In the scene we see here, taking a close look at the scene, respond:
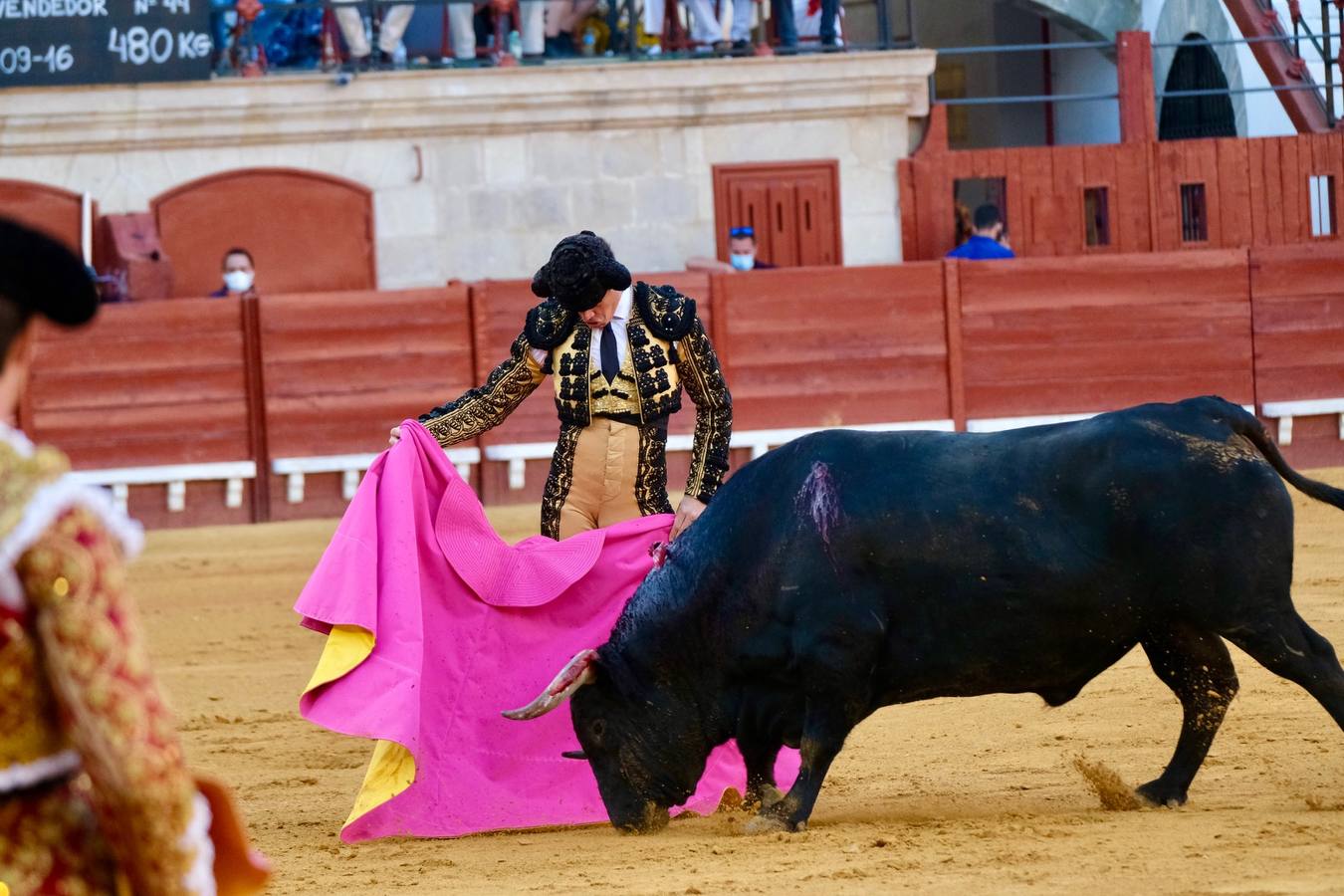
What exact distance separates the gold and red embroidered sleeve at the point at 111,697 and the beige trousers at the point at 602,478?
2.69 metres

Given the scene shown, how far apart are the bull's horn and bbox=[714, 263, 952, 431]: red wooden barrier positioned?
21.1 feet

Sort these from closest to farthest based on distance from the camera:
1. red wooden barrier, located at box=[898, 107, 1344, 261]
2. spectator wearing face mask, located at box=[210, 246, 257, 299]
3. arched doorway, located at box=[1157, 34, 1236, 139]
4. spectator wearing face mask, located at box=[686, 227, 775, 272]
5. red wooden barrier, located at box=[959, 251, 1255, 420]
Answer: red wooden barrier, located at box=[959, 251, 1255, 420], spectator wearing face mask, located at box=[210, 246, 257, 299], spectator wearing face mask, located at box=[686, 227, 775, 272], red wooden barrier, located at box=[898, 107, 1344, 261], arched doorway, located at box=[1157, 34, 1236, 139]

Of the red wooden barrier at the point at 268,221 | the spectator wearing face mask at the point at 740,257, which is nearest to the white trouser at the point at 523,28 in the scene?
the red wooden barrier at the point at 268,221

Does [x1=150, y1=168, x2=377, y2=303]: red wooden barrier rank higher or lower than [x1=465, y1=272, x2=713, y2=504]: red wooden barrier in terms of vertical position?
higher

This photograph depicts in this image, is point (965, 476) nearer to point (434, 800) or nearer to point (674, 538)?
point (674, 538)

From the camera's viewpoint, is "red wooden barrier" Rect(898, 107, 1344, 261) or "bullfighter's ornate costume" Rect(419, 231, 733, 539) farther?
"red wooden barrier" Rect(898, 107, 1344, 261)

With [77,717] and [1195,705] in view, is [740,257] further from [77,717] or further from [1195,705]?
[77,717]

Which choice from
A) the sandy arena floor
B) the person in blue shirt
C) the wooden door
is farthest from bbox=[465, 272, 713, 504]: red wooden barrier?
the sandy arena floor

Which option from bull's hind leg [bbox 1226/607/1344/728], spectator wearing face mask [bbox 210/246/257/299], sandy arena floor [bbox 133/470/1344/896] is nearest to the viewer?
sandy arena floor [bbox 133/470/1344/896]

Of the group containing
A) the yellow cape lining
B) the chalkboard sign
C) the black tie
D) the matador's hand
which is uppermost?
the chalkboard sign

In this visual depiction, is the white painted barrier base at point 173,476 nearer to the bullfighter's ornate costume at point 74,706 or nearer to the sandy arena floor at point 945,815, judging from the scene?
the sandy arena floor at point 945,815

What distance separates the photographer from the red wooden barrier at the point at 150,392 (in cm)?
1003

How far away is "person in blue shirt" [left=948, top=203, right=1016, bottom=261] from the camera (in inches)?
417

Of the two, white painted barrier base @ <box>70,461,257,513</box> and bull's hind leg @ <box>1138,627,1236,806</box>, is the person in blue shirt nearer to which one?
white painted barrier base @ <box>70,461,257,513</box>
